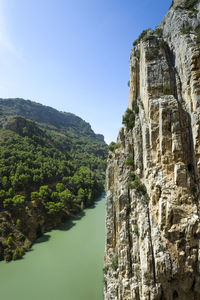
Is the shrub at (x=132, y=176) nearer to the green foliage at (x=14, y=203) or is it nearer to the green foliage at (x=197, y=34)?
the green foliage at (x=197, y=34)

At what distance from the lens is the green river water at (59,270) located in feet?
52.3

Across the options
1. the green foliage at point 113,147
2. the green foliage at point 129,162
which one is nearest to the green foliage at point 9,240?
the green foliage at point 113,147

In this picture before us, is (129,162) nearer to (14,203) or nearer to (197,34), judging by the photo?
(197,34)

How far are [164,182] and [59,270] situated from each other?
1813cm

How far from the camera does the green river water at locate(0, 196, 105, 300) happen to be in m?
15.9

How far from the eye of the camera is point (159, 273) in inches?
356

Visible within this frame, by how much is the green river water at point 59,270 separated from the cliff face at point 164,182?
5.19m

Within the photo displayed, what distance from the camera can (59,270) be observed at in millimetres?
18969

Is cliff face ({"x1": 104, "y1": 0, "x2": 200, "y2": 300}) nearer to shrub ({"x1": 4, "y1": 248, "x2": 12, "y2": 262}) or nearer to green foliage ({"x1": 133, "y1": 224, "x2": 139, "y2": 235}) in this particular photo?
green foliage ({"x1": 133, "y1": 224, "x2": 139, "y2": 235})

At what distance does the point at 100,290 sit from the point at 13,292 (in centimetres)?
958

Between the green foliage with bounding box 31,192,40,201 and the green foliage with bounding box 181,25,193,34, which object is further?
the green foliage with bounding box 31,192,40,201

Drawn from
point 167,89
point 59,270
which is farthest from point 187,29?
point 59,270

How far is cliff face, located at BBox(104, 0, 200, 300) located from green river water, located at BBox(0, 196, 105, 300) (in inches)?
204

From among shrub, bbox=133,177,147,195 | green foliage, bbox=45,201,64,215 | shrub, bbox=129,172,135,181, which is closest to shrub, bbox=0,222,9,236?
green foliage, bbox=45,201,64,215
